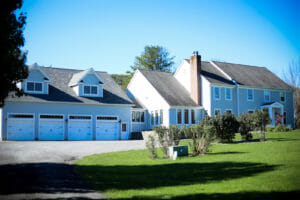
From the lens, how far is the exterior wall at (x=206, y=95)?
36.0 m

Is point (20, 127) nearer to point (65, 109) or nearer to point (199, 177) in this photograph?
point (65, 109)

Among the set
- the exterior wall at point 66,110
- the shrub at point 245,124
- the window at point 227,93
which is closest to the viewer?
the shrub at point 245,124

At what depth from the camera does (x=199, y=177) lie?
422 inches

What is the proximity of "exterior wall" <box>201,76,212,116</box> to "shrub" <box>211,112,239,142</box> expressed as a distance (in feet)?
41.5

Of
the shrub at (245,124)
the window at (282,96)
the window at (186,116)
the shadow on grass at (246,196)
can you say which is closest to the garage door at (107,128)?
the window at (186,116)

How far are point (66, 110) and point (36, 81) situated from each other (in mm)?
3971

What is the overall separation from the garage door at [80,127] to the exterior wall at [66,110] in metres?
0.40

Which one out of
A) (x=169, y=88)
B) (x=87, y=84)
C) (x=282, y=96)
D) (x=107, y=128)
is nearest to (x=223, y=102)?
(x=169, y=88)

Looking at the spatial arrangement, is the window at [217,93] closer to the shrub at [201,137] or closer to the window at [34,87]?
the window at [34,87]

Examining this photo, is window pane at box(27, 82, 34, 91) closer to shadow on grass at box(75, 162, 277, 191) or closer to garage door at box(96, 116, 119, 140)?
garage door at box(96, 116, 119, 140)

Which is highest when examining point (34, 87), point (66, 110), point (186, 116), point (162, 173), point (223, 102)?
point (34, 87)

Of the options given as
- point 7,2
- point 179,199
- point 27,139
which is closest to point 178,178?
point 179,199

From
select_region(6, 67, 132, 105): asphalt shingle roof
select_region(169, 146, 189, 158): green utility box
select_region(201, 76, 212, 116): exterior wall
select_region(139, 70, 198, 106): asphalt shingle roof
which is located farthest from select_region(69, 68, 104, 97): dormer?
select_region(169, 146, 189, 158): green utility box

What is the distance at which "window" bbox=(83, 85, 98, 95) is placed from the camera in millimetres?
33016
